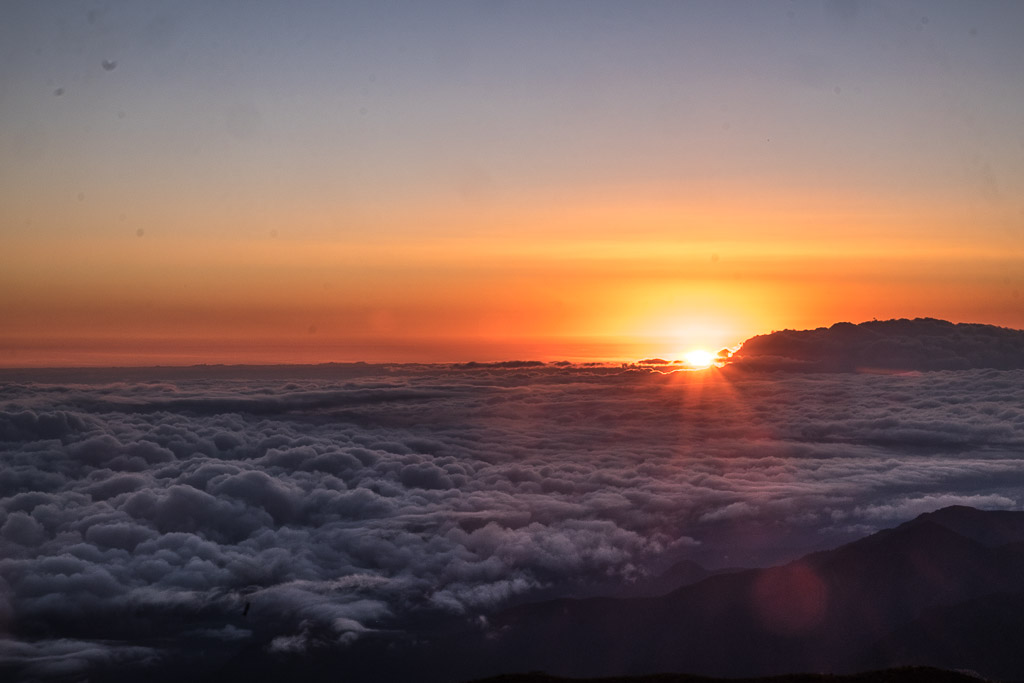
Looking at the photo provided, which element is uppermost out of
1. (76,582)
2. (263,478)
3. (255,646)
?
(263,478)

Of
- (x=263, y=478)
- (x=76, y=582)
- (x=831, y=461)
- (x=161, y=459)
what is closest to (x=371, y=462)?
(x=263, y=478)

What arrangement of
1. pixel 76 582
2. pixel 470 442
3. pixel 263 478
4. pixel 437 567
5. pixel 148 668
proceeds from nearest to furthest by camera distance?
pixel 76 582 → pixel 263 478 → pixel 148 668 → pixel 437 567 → pixel 470 442

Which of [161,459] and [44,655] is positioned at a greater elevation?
[161,459]

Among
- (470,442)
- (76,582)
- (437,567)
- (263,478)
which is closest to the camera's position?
(76,582)

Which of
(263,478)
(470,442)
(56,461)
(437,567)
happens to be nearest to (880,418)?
(470,442)

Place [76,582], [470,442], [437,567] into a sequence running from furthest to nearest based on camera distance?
[470,442] < [437,567] < [76,582]

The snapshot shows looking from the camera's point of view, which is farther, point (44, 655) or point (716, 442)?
point (716, 442)

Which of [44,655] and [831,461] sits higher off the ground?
[831,461]

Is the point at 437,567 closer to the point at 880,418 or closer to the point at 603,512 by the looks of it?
the point at 603,512

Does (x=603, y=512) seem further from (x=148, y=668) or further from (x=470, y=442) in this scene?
(x=148, y=668)
